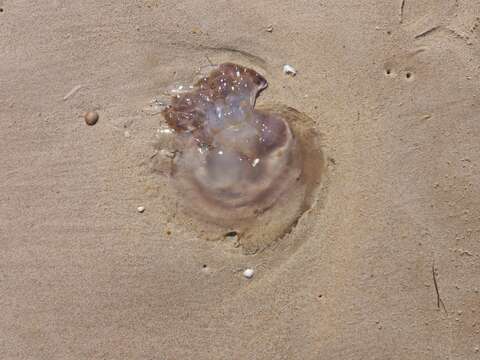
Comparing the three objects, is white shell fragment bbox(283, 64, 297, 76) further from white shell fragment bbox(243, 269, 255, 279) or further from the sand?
white shell fragment bbox(243, 269, 255, 279)

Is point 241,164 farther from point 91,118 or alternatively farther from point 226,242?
point 91,118

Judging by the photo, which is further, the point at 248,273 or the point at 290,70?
the point at 290,70

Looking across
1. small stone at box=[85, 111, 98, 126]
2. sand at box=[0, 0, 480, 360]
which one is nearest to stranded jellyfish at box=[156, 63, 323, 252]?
sand at box=[0, 0, 480, 360]

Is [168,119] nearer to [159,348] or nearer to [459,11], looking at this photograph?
[159,348]

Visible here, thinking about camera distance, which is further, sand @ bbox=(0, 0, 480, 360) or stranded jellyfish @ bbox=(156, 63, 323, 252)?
stranded jellyfish @ bbox=(156, 63, 323, 252)

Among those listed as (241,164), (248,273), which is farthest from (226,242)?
(241,164)
